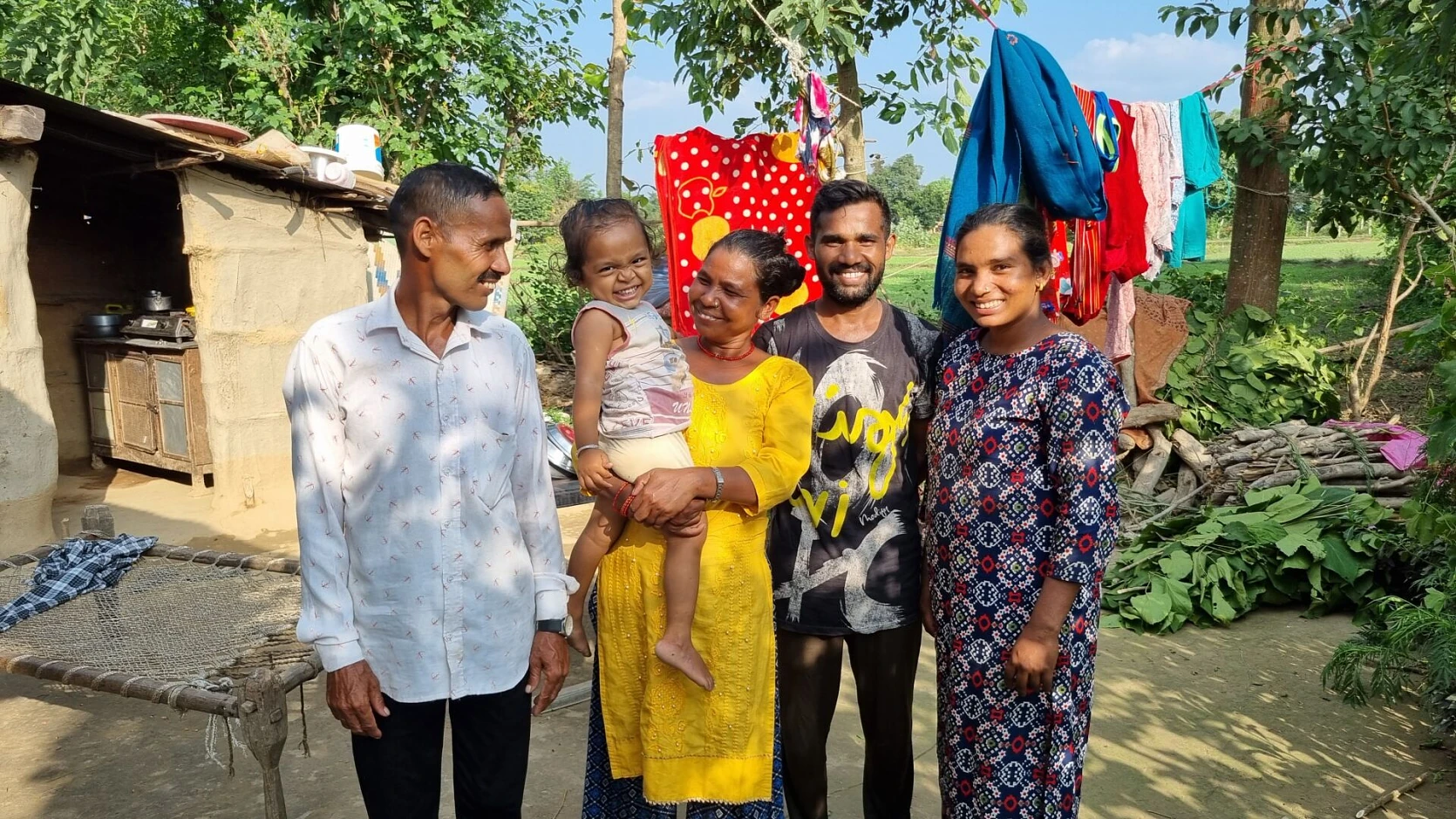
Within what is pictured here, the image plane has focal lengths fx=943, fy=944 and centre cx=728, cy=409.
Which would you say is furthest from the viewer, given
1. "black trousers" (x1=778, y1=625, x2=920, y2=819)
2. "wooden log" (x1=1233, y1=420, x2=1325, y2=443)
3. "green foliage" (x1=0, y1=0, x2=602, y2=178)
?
"green foliage" (x1=0, y1=0, x2=602, y2=178)

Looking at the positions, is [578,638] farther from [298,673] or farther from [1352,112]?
[1352,112]

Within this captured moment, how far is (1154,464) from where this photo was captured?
595cm

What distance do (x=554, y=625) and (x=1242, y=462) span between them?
4793 millimetres

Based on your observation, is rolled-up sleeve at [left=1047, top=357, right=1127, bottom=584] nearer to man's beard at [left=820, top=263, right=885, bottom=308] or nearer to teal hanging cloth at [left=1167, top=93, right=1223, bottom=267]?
man's beard at [left=820, top=263, right=885, bottom=308]

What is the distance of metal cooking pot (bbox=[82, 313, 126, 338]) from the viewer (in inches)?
307

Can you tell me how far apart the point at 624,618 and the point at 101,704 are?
3.07 metres

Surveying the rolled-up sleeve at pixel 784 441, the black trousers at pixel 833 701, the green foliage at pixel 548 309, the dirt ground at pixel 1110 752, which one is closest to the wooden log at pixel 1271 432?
the dirt ground at pixel 1110 752

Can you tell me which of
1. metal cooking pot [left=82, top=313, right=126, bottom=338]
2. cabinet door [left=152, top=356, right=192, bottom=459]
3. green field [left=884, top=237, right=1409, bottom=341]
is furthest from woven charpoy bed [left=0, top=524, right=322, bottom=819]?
metal cooking pot [left=82, top=313, right=126, bottom=338]

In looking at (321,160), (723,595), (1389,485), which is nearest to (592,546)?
(723,595)

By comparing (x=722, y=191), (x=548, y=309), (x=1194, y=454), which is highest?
(x=722, y=191)

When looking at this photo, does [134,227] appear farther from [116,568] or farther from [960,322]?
[960,322]

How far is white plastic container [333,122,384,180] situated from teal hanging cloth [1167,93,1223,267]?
6152 millimetres

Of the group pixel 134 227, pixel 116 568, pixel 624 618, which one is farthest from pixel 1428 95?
pixel 134 227

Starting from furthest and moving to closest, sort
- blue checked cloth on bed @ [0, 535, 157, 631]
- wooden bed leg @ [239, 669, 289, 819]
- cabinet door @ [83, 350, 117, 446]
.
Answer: cabinet door @ [83, 350, 117, 446]
blue checked cloth on bed @ [0, 535, 157, 631]
wooden bed leg @ [239, 669, 289, 819]
